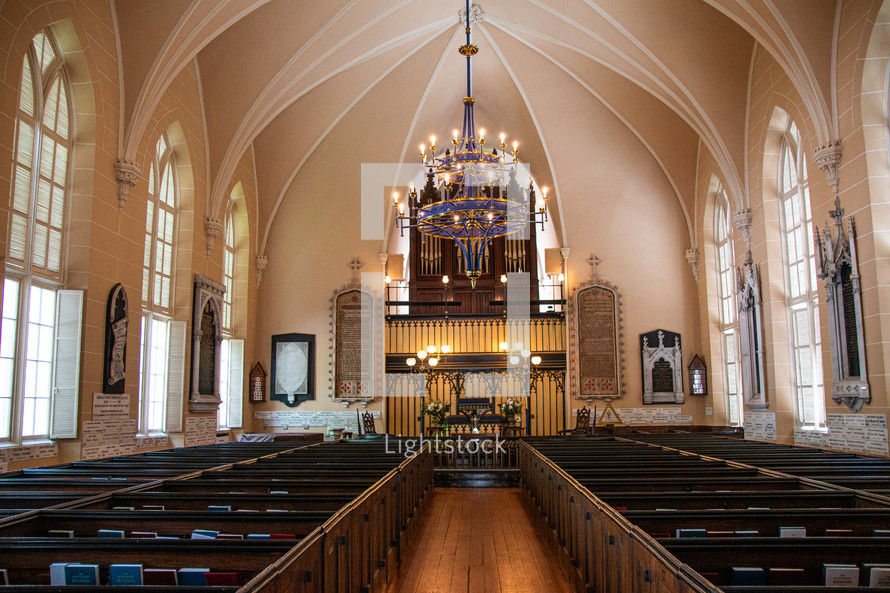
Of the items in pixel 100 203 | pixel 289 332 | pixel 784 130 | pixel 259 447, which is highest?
pixel 784 130

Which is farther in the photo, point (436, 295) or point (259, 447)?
point (436, 295)

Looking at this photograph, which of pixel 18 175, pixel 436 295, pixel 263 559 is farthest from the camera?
pixel 436 295

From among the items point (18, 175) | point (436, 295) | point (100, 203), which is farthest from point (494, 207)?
point (436, 295)

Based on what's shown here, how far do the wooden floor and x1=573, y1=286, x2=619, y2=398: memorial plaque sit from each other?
6.22 metres

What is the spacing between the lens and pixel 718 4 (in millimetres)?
9961

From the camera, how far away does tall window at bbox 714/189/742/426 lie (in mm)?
13945

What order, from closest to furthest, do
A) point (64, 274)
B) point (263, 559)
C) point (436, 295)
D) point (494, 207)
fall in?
1. point (263, 559)
2. point (64, 274)
3. point (494, 207)
4. point (436, 295)

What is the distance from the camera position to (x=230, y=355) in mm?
14680

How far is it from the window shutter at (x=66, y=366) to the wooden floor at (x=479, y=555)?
14.9 ft

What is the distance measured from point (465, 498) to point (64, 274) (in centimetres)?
601

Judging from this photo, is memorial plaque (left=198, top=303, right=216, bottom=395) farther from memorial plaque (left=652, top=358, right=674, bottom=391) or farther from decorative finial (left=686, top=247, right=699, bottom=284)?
decorative finial (left=686, top=247, right=699, bottom=284)

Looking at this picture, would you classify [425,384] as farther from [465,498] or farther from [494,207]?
[494,207]

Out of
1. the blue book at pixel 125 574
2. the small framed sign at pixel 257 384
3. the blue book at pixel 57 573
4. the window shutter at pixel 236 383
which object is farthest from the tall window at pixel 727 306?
the blue book at pixel 57 573

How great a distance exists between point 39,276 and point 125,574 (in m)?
6.97
